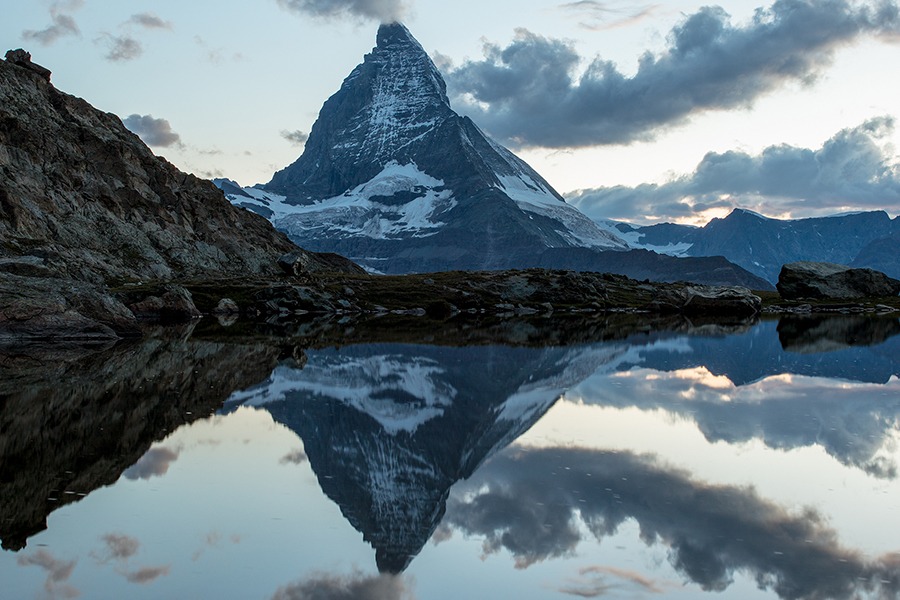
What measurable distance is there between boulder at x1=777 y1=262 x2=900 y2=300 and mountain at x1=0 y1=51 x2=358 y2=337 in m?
121

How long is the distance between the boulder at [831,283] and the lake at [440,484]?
458 ft

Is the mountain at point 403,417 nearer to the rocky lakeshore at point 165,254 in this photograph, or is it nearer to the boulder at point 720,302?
the rocky lakeshore at point 165,254

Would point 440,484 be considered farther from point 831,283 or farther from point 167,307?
point 831,283

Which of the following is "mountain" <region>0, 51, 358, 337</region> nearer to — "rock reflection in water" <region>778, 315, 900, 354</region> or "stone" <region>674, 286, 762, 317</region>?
"rock reflection in water" <region>778, 315, 900, 354</region>

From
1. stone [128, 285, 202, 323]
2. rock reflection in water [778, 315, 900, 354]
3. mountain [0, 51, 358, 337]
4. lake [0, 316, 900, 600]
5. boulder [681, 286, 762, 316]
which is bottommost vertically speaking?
lake [0, 316, 900, 600]

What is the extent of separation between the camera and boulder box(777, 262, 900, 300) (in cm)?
17575

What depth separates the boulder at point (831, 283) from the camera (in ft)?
577

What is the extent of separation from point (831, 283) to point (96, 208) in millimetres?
156502

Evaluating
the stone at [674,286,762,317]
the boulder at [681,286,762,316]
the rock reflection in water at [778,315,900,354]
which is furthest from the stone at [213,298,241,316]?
the boulder at [681,286,762,316]

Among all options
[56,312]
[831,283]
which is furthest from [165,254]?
[831,283]

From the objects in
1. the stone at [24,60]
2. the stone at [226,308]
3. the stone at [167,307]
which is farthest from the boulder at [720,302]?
the stone at [24,60]

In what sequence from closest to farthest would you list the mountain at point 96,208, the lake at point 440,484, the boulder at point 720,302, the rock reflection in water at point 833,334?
1. the lake at point 440,484
2. the rock reflection in water at point 833,334
3. the mountain at point 96,208
4. the boulder at point 720,302

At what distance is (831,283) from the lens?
579 feet

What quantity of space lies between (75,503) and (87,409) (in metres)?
14.2
